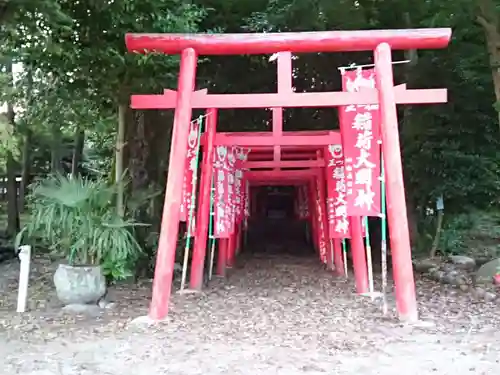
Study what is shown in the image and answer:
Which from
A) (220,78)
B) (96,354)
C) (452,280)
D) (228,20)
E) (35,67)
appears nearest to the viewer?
(96,354)

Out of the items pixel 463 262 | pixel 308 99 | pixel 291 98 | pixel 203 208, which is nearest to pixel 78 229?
pixel 203 208

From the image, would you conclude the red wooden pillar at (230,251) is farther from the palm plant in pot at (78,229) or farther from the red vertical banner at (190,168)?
the palm plant in pot at (78,229)

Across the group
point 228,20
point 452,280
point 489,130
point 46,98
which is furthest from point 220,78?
point 452,280

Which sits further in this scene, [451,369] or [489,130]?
[489,130]

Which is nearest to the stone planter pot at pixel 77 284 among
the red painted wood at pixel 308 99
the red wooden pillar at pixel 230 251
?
the red painted wood at pixel 308 99

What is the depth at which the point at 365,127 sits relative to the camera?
277 inches

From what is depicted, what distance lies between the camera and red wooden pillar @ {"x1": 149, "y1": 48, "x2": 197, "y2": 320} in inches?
253

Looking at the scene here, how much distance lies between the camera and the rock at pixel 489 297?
7.82 meters

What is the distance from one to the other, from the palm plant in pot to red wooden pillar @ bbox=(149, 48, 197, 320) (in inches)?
48.4

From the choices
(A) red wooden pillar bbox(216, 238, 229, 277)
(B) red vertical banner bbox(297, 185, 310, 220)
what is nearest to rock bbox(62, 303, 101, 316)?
(A) red wooden pillar bbox(216, 238, 229, 277)

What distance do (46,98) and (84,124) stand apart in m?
1.04

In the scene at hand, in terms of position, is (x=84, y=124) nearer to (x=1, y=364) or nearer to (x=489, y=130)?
(x=1, y=364)

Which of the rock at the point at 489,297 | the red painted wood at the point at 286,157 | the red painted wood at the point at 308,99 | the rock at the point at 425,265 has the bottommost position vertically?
the rock at the point at 489,297

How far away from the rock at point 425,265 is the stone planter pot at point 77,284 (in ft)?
20.3
